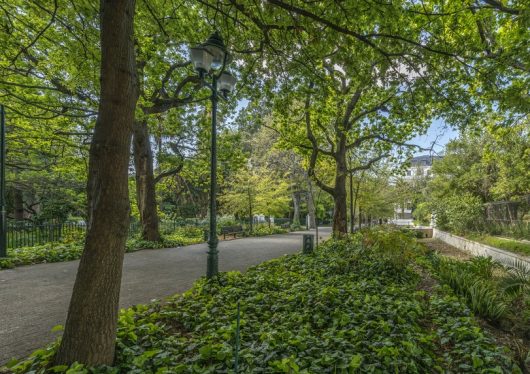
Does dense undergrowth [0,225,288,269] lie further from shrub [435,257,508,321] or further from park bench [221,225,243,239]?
shrub [435,257,508,321]

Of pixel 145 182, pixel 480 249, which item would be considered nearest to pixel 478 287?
pixel 480 249

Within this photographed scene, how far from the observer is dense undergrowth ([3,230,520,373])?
2.87 meters

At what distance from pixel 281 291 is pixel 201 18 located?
7.37 meters

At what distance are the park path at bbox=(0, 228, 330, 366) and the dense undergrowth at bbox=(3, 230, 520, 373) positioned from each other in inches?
32.8

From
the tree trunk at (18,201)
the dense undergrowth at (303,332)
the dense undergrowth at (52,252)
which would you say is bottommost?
A: the dense undergrowth at (303,332)

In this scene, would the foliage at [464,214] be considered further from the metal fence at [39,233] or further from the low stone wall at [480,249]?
the metal fence at [39,233]

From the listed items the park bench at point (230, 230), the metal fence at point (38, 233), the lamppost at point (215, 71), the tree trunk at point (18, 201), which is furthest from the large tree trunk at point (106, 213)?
the tree trunk at point (18, 201)

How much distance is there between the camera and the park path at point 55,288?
3681 mm

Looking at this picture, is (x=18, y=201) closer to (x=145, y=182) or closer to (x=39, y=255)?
(x=145, y=182)

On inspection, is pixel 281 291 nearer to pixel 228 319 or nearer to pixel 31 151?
pixel 228 319

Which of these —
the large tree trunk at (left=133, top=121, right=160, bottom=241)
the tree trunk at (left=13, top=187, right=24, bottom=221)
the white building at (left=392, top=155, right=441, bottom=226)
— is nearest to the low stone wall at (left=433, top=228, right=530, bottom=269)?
the white building at (left=392, top=155, right=441, bottom=226)

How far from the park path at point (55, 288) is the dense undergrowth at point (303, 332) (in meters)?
0.83

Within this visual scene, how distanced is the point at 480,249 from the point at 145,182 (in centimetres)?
1551

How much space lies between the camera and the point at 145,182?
A: 40.7 ft
